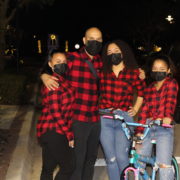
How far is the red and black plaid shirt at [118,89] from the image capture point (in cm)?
394

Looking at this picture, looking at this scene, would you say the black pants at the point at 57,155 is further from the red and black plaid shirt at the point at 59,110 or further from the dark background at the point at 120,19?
the dark background at the point at 120,19

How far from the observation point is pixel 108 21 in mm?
40250

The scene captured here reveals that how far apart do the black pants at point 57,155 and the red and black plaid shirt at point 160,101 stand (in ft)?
2.98

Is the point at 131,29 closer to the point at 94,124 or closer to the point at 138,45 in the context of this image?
the point at 138,45

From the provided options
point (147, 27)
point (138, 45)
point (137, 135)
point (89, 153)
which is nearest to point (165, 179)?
point (137, 135)

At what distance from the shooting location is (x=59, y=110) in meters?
3.48

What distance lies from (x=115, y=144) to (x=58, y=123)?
0.80m

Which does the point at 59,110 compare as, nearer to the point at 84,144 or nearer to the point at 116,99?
the point at 84,144

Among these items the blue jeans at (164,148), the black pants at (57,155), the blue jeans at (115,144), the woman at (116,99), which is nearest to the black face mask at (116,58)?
the woman at (116,99)

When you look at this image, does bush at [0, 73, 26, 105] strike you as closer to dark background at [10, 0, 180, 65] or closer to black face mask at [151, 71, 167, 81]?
dark background at [10, 0, 180, 65]

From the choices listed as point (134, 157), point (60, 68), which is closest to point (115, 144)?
point (134, 157)

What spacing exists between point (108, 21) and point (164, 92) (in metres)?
37.2

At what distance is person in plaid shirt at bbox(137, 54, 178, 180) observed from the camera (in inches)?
150

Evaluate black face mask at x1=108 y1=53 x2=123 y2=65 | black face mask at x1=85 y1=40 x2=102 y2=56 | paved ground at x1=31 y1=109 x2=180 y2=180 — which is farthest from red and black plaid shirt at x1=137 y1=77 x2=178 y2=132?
paved ground at x1=31 y1=109 x2=180 y2=180
